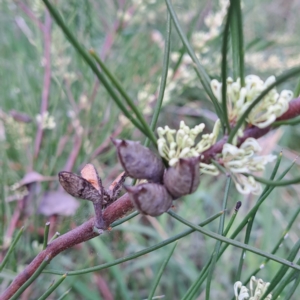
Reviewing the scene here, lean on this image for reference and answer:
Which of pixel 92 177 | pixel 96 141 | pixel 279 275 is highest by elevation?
pixel 96 141

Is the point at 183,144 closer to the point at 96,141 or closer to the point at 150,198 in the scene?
the point at 150,198

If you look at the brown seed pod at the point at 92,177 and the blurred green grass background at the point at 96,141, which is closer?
the brown seed pod at the point at 92,177

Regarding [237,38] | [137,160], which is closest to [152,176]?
[137,160]

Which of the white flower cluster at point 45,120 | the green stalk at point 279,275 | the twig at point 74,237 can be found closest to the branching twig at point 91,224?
the twig at point 74,237

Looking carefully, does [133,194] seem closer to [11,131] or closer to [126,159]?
[126,159]

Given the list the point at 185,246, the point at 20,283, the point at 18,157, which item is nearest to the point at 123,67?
the point at 18,157

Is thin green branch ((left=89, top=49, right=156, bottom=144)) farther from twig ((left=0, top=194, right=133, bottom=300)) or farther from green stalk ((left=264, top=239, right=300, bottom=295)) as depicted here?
green stalk ((left=264, top=239, right=300, bottom=295))

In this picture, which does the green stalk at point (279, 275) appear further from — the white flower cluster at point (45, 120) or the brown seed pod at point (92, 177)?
the white flower cluster at point (45, 120)

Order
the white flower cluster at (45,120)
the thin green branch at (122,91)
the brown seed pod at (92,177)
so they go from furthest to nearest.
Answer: the white flower cluster at (45,120) → the brown seed pod at (92,177) → the thin green branch at (122,91)
